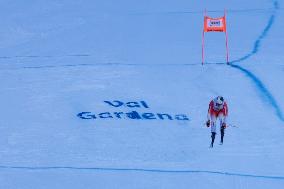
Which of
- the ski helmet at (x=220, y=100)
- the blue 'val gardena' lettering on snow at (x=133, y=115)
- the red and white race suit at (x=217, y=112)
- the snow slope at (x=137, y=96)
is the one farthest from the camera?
the blue 'val gardena' lettering on snow at (x=133, y=115)

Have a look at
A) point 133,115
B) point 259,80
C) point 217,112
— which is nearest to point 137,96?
point 133,115

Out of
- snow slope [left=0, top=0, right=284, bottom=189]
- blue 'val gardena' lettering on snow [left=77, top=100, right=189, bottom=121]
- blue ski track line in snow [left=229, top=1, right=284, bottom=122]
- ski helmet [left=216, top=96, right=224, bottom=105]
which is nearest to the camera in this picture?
snow slope [left=0, top=0, right=284, bottom=189]

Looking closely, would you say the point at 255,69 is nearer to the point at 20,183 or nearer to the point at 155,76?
the point at 155,76

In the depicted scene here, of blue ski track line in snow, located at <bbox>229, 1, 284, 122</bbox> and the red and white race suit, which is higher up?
the red and white race suit

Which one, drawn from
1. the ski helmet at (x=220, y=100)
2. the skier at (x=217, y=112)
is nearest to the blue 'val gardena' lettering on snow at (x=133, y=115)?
the skier at (x=217, y=112)

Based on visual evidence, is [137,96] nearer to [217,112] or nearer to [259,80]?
[259,80]

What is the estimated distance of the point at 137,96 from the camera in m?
12.3

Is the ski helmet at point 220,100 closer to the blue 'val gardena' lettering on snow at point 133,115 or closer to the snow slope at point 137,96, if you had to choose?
the snow slope at point 137,96

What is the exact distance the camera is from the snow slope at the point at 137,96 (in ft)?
30.6

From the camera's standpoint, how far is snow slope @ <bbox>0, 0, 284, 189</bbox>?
9.34 meters

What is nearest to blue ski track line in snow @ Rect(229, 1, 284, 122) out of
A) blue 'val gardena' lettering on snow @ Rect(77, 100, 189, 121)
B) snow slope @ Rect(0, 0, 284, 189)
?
snow slope @ Rect(0, 0, 284, 189)

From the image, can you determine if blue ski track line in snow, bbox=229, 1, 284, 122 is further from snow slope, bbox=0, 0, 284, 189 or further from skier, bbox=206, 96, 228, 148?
skier, bbox=206, 96, 228, 148

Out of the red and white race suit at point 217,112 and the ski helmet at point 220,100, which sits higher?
the ski helmet at point 220,100

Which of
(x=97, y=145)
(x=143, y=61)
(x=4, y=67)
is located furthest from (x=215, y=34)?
(x=97, y=145)
